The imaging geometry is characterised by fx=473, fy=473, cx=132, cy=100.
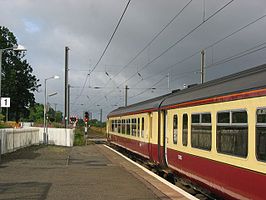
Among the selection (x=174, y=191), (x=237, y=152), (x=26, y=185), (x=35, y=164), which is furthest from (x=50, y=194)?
(x=35, y=164)

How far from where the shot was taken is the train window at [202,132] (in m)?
11.1

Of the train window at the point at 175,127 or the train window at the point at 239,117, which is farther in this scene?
the train window at the point at 175,127

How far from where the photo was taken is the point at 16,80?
73000 mm

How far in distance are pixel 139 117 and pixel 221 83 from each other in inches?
460

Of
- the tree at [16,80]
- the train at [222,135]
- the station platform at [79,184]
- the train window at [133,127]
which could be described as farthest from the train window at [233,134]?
the tree at [16,80]

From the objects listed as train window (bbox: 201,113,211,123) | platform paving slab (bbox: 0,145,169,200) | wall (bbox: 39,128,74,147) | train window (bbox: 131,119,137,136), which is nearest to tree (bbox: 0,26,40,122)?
wall (bbox: 39,128,74,147)

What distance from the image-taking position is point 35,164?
19250 millimetres

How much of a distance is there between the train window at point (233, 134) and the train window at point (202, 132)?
2.10 feet

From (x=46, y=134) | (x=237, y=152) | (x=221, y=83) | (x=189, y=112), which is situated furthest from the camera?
(x=46, y=134)

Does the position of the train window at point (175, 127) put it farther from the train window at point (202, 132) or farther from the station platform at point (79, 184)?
the train window at point (202, 132)

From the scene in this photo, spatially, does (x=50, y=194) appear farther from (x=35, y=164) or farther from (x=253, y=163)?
(x=35, y=164)

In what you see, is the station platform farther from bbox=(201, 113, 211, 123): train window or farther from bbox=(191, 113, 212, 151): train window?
bbox=(201, 113, 211, 123): train window

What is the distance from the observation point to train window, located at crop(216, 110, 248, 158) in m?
8.91

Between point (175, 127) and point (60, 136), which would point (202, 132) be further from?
point (60, 136)
